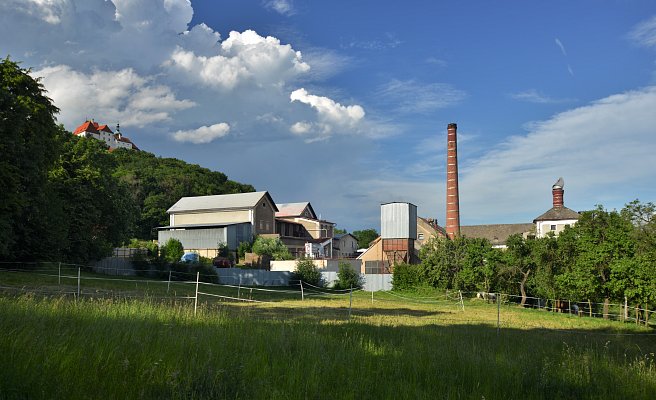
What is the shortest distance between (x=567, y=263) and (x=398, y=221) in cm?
3080

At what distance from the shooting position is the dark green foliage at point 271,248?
6488 cm

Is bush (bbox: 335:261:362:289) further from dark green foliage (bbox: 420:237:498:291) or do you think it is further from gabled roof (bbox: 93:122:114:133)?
gabled roof (bbox: 93:122:114:133)

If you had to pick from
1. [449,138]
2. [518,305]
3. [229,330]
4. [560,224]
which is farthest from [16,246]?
[560,224]

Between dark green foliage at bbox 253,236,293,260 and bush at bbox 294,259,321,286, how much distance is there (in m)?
10.4

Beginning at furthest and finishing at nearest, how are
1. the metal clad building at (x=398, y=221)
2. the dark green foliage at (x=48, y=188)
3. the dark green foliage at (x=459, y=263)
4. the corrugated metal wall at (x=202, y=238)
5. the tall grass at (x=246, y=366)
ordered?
the corrugated metal wall at (x=202, y=238), the metal clad building at (x=398, y=221), the dark green foliage at (x=459, y=263), the dark green foliage at (x=48, y=188), the tall grass at (x=246, y=366)

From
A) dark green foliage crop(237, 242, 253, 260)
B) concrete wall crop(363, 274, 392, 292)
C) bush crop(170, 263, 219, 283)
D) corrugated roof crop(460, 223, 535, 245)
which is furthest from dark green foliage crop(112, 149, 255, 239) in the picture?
corrugated roof crop(460, 223, 535, 245)

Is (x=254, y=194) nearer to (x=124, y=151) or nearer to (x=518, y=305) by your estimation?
(x=518, y=305)

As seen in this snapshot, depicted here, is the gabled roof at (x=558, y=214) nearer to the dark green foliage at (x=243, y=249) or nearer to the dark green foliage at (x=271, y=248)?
the dark green foliage at (x=271, y=248)

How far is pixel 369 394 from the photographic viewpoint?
20.0 ft

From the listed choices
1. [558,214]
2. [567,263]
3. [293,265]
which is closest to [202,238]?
[293,265]

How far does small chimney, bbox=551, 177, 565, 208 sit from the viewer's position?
84.1m

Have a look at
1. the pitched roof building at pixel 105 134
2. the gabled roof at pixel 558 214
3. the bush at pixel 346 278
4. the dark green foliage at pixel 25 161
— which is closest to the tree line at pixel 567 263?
the bush at pixel 346 278

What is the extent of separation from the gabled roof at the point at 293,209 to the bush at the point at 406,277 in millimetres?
40342

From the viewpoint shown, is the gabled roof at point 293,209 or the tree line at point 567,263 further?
the gabled roof at point 293,209
